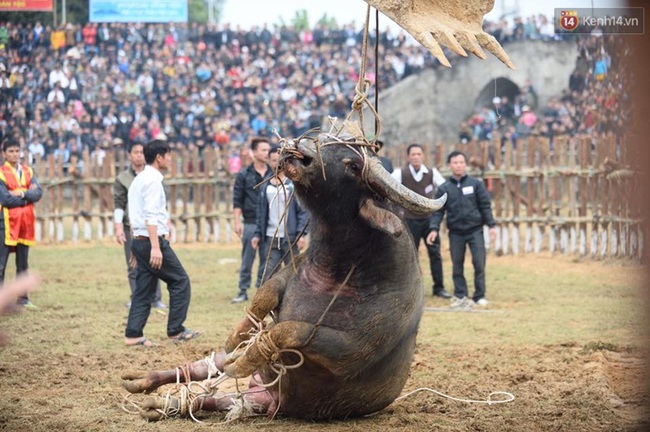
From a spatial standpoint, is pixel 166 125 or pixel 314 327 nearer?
pixel 314 327

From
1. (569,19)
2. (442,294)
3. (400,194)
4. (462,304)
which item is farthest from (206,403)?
(442,294)

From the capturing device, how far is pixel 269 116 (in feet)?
98.6

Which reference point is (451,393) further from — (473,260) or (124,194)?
(124,194)

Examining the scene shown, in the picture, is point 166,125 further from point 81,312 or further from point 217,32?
point 81,312

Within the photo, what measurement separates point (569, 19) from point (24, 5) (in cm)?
1160

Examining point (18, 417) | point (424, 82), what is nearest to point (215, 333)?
point (18, 417)

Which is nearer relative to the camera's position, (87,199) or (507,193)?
(507,193)

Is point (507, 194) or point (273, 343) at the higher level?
point (507, 194)

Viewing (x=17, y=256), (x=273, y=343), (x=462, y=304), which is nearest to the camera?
(x=273, y=343)

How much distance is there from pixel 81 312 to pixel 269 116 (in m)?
19.1

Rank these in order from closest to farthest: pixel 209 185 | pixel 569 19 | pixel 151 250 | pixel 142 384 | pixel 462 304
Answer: pixel 142 384 < pixel 569 19 < pixel 151 250 < pixel 462 304 < pixel 209 185

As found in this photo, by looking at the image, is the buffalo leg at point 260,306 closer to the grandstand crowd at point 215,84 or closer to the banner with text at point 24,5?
the banner with text at point 24,5

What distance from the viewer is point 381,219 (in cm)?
532

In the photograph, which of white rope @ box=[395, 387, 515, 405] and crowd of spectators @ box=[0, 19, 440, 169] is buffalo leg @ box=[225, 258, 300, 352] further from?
crowd of spectators @ box=[0, 19, 440, 169]
